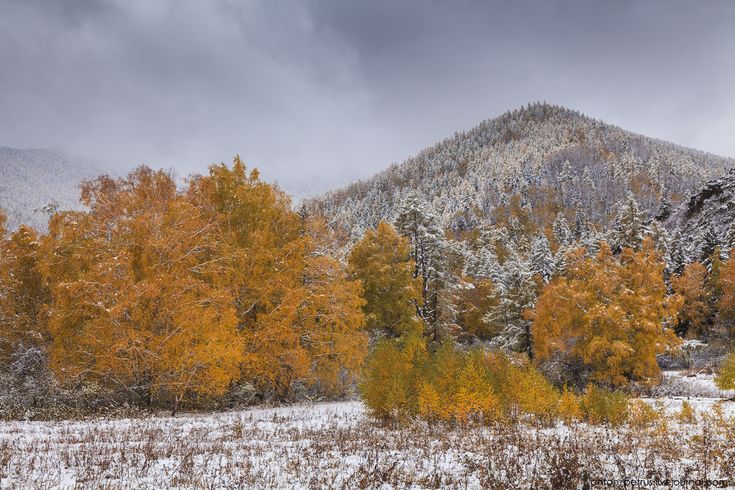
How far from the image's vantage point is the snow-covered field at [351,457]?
680cm

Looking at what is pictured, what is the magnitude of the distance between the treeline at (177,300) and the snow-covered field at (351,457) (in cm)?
433

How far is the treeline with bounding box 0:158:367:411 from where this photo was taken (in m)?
16.8

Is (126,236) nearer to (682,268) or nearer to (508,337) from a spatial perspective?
(508,337)

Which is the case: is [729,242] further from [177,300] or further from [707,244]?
[177,300]

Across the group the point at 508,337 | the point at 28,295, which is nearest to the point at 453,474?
the point at 28,295

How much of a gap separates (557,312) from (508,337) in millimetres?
14751

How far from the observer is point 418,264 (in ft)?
116

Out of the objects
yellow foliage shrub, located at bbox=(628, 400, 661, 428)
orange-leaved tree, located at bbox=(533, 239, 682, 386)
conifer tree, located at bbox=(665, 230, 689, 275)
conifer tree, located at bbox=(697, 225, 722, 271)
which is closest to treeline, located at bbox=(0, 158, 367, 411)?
yellow foliage shrub, located at bbox=(628, 400, 661, 428)

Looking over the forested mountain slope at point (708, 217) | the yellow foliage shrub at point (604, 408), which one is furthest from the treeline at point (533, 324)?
the forested mountain slope at point (708, 217)

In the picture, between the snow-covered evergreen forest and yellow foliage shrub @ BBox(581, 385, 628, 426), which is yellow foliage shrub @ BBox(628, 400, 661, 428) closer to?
the snow-covered evergreen forest

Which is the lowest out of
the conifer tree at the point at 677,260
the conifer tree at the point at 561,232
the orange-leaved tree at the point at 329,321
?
the orange-leaved tree at the point at 329,321

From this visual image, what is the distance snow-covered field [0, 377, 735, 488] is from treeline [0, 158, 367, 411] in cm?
433

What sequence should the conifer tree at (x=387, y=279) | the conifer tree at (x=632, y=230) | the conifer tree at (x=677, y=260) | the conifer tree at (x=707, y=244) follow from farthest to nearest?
1. the conifer tree at (x=632, y=230)
2. the conifer tree at (x=677, y=260)
3. the conifer tree at (x=707, y=244)
4. the conifer tree at (x=387, y=279)

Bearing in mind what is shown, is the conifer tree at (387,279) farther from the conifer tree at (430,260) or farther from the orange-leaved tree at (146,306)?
the orange-leaved tree at (146,306)
